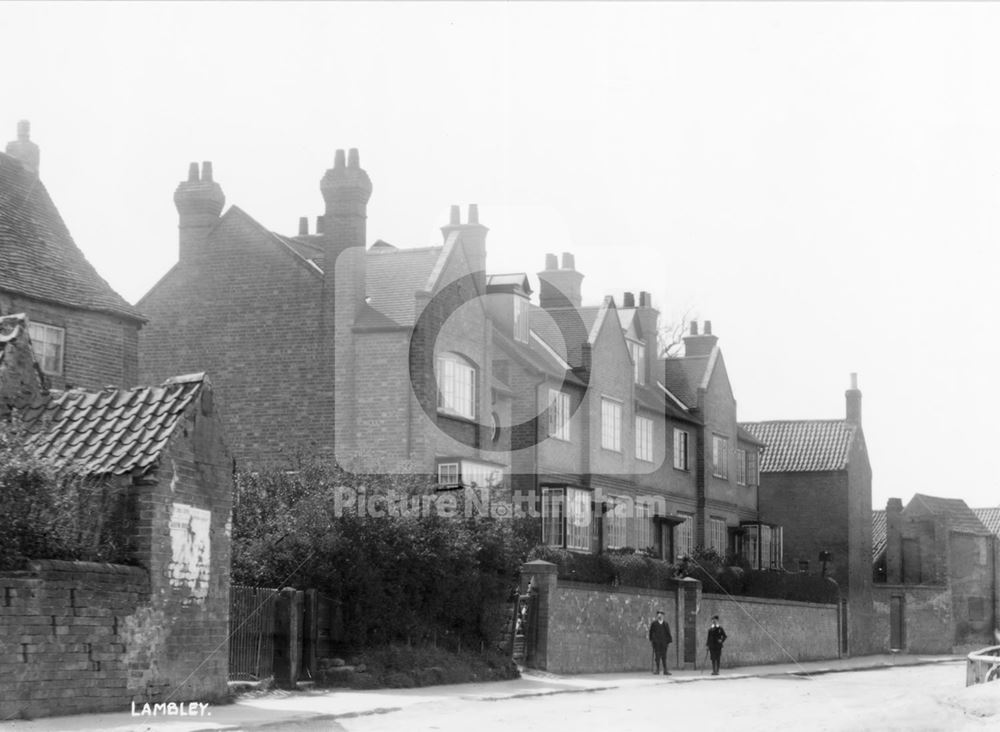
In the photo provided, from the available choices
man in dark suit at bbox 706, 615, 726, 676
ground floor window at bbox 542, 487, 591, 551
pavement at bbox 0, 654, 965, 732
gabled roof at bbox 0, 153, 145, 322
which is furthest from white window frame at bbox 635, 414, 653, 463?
gabled roof at bbox 0, 153, 145, 322

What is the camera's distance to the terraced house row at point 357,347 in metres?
35.0

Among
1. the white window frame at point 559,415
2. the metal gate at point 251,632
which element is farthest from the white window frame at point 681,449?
the metal gate at point 251,632

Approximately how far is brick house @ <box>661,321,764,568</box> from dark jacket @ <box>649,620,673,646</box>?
14407 mm

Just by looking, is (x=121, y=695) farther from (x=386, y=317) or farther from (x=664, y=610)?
(x=664, y=610)

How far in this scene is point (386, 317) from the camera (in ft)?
119

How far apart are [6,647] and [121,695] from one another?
2.05 meters

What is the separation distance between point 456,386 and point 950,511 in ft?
138

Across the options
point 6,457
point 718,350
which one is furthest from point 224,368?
point 718,350

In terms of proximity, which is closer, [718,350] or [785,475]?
[718,350]

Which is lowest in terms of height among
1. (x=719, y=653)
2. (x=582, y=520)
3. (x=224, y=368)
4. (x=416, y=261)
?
(x=719, y=653)

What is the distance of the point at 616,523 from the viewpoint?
46656 millimetres

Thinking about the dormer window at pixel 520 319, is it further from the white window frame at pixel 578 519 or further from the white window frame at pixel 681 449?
the white window frame at pixel 681 449

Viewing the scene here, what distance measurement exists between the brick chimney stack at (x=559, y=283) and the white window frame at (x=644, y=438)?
178 inches

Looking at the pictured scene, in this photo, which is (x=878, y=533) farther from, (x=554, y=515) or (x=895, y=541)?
(x=554, y=515)
